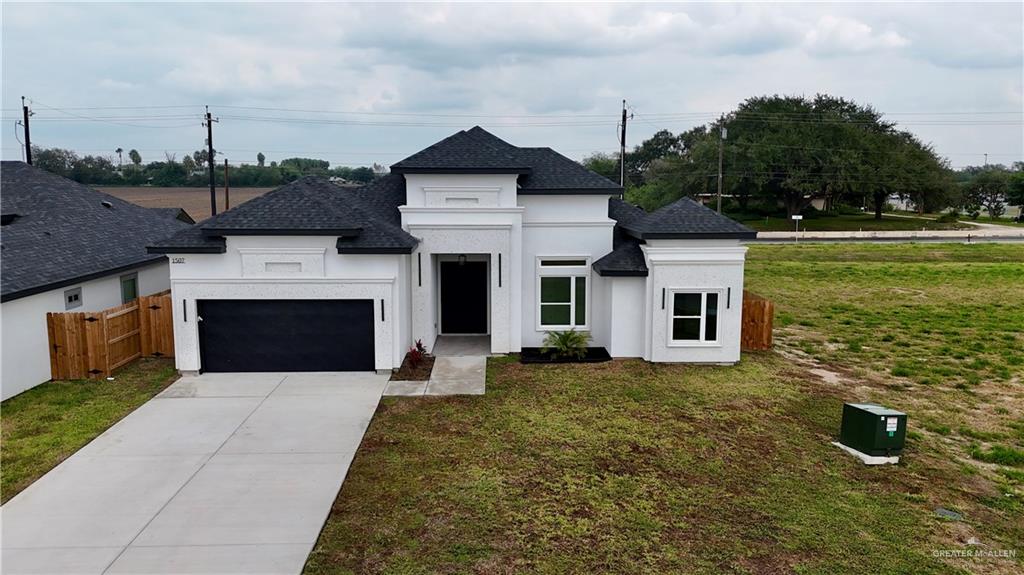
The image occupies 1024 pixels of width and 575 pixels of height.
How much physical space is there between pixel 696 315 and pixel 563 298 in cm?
348

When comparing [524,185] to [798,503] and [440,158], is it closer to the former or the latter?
[440,158]

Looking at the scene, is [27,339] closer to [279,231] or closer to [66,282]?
[66,282]

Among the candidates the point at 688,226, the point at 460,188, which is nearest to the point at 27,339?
the point at 460,188

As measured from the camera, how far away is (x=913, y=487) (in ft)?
28.9

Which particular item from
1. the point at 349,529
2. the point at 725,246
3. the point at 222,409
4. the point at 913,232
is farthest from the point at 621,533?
the point at 913,232

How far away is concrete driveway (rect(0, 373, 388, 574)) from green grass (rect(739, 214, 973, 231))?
55.8 m

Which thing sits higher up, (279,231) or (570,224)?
Result: (570,224)

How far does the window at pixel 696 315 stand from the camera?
15172 millimetres

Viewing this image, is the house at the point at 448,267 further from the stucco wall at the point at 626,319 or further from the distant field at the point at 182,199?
the distant field at the point at 182,199

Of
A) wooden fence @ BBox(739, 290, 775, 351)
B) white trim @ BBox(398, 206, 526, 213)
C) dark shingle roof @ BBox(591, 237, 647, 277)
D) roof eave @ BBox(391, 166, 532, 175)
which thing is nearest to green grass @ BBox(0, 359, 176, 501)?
white trim @ BBox(398, 206, 526, 213)

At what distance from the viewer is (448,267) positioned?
17.7 meters

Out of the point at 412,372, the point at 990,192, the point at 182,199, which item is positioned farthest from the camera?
the point at 990,192

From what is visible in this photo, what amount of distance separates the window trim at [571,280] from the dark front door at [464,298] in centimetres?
198

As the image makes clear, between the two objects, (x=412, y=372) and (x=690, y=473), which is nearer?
(x=690, y=473)
